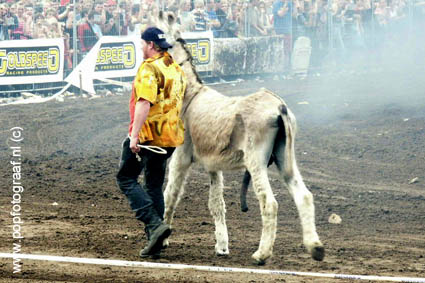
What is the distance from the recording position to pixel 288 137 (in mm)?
7543

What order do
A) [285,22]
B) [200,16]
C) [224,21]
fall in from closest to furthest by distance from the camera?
[200,16]
[224,21]
[285,22]

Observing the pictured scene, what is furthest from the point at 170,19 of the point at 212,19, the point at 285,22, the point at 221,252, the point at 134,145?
the point at 285,22

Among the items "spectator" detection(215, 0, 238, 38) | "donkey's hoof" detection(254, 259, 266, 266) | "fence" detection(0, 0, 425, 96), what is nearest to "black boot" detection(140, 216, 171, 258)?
"donkey's hoof" detection(254, 259, 266, 266)

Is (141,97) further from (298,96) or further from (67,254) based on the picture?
(298,96)

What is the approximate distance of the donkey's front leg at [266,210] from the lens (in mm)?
7477

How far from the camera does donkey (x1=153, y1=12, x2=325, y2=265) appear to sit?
7504mm

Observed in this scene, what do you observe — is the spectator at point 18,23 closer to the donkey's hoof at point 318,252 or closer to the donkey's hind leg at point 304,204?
the donkey's hind leg at point 304,204

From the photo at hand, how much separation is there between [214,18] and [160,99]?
16.7 meters

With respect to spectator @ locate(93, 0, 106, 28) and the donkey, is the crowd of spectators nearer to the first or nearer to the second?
spectator @ locate(93, 0, 106, 28)

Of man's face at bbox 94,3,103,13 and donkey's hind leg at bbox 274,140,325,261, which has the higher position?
man's face at bbox 94,3,103,13

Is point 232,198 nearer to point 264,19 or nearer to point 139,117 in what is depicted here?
point 139,117

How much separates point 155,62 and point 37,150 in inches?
282

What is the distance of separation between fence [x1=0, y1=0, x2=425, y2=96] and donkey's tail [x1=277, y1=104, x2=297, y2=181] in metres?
11.7

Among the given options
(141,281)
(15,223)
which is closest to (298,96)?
(15,223)
